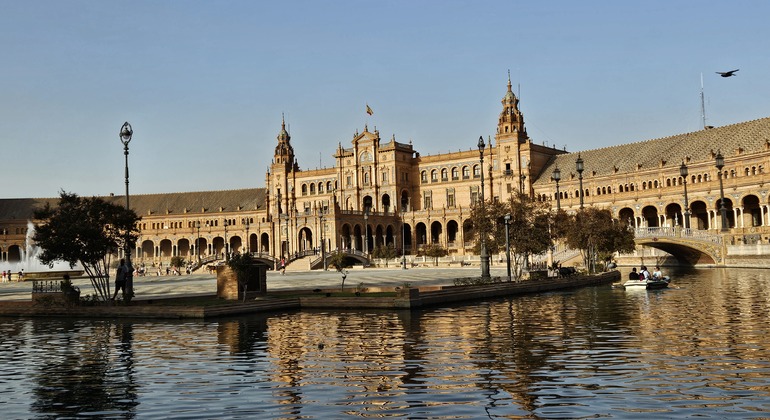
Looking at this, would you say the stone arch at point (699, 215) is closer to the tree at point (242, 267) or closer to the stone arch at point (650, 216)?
the stone arch at point (650, 216)

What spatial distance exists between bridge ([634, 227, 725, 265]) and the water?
4585 cm

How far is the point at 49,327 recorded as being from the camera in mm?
28312

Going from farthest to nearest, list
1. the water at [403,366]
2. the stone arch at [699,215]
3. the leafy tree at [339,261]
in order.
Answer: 1. the stone arch at [699,215]
2. the leafy tree at [339,261]
3. the water at [403,366]

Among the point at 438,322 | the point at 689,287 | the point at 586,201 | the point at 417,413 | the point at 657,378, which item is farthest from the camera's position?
the point at 586,201

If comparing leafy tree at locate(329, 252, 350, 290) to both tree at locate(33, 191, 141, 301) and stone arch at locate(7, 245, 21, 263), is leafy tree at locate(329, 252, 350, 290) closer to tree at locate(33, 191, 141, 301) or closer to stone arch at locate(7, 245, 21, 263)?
tree at locate(33, 191, 141, 301)

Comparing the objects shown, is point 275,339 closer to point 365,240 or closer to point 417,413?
point 417,413

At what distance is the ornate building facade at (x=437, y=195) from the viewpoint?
90.3m

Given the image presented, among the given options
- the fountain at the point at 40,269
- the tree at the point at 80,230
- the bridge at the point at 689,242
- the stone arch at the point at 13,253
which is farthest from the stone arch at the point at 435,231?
the tree at the point at 80,230

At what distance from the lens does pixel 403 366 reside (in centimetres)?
1673

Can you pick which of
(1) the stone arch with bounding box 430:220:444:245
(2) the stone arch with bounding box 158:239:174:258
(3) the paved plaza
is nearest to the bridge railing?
(3) the paved plaza

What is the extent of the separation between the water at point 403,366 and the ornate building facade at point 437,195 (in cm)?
5378

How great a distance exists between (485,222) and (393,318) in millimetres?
21066

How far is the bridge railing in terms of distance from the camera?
7269cm

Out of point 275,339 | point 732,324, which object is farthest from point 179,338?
point 732,324
